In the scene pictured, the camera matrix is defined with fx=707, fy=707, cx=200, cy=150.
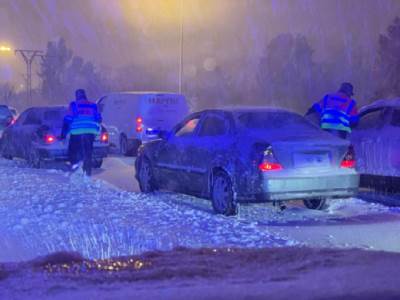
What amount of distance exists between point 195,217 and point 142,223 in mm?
775

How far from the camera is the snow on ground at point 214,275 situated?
5.74m

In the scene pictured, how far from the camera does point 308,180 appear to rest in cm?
921

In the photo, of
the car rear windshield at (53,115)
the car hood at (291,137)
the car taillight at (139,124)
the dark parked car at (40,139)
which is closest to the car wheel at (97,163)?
the dark parked car at (40,139)

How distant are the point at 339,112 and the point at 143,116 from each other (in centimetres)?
968

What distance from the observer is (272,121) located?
1004cm

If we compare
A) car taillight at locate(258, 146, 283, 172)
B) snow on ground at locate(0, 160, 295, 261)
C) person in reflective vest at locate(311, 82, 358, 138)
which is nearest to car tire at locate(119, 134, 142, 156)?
snow on ground at locate(0, 160, 295, 261)

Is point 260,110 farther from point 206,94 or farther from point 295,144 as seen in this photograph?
point 206,94

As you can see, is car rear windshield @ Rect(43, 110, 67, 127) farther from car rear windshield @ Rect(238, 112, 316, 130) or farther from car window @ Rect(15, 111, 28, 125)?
car rear windshield @ Rect(238, 112, 316, 130)

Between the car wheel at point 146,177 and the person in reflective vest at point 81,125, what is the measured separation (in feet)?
7.49

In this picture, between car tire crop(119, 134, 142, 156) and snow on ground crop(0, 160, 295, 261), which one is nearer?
snow on ground crop(0, 160, 295, 261)

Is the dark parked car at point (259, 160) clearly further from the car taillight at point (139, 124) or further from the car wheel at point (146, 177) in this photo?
the car taillight at point (139, 124)

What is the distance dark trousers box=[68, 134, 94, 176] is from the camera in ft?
45.8

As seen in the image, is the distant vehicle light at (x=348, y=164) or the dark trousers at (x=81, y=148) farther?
the dark trousers at (x=81, y=148)

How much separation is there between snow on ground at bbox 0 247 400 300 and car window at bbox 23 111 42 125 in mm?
10912
